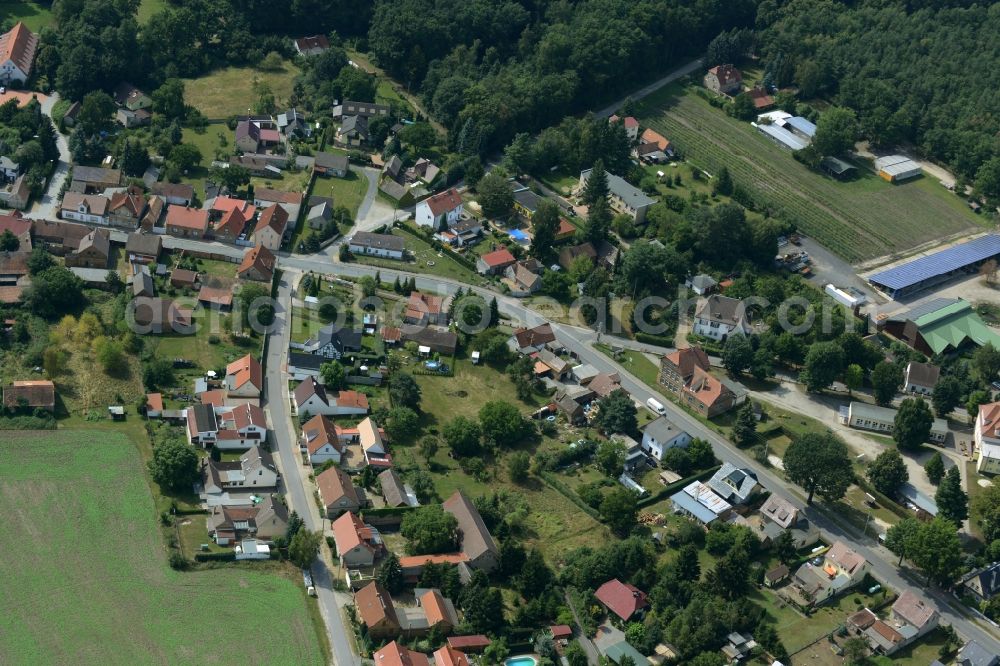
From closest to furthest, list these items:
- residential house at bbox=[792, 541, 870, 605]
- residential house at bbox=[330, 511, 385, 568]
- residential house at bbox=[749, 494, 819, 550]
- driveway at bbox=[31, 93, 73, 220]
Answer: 1. residential house at bbox=[330, 511, 385, 568]
2. residential house at bbox=[792, 541, 870, 605]
3. residential house at bbox=[749, 494, 819, 550]
4. driveway at bbox=[31, 93, 73, 220]

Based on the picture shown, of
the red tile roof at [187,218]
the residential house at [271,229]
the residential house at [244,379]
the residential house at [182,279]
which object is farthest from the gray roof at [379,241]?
the residential house at [244,379]

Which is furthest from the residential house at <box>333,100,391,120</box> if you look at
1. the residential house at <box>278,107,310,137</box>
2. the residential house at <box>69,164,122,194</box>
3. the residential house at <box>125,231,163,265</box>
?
Answer: the residential house at <box>125,231,163,265</box>

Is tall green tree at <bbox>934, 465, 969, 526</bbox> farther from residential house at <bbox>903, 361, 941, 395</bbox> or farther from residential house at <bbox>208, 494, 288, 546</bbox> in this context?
residential house at <bbox>208, 494, 288, 546</bbox>

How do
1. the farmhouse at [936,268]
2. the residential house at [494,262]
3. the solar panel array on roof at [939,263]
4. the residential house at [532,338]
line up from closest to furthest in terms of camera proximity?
1. the residential house at [532,338]
2. the residential house at [494,262]
3. the farmhouse at [936,268]
4. the solar panel array on roof at [939,263]

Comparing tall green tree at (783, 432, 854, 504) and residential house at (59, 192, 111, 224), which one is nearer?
tall green tree at (783, 432, 854, 504)

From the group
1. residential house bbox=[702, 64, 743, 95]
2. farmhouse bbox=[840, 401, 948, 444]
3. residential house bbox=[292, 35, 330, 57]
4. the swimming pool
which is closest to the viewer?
the swimming pool

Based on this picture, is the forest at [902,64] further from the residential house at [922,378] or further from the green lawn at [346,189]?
the green lawn at [346,189]
